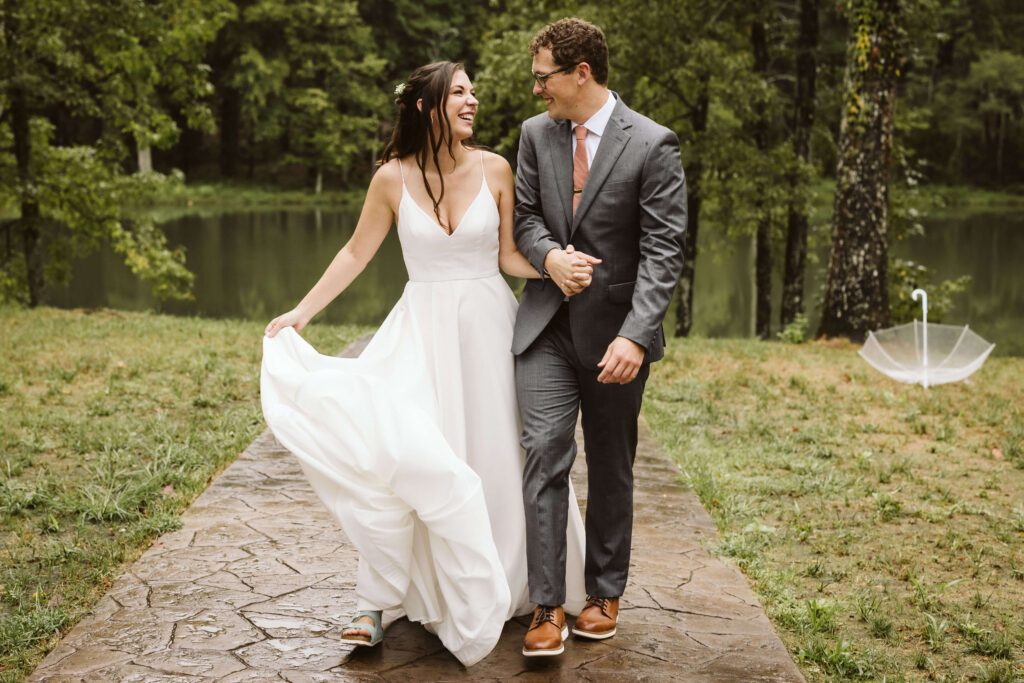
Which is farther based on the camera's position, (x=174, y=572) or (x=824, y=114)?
(x=824, y=114)

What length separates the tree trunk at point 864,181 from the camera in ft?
38.1

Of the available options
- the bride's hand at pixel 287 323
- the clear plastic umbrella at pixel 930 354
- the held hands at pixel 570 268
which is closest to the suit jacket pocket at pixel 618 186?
the held hands at pixel 570 268

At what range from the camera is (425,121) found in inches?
146

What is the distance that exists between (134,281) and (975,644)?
23431 millimetres

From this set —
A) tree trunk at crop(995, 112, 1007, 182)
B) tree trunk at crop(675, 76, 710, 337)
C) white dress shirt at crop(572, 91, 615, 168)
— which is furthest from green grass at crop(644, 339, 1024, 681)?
tree trunk at crop(995, 112, 1007, 182)

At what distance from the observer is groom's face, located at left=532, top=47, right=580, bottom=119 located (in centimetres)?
350

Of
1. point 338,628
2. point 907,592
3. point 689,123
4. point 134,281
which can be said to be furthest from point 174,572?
point 134,281

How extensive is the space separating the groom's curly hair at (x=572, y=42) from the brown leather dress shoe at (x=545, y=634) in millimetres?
1916

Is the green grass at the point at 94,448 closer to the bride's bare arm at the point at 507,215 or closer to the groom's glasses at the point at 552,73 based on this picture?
the bride's bare arm at the point at 507,215

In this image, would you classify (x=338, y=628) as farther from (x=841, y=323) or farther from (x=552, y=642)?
(x=841, y=323)

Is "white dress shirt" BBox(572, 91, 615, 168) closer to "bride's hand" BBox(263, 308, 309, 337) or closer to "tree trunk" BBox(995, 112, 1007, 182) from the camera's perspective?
"bride's hand" BBox(263, 308, 309, 337)

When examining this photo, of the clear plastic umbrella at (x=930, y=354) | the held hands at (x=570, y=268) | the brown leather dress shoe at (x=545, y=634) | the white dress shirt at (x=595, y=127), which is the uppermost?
the white dress shirt at (x=595, y=127)

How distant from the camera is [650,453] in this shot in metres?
6.86

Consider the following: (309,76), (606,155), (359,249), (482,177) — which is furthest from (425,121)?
(309,76)
